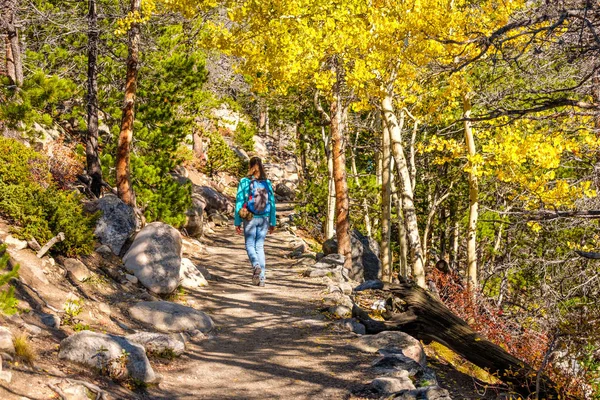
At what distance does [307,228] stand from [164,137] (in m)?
10.8

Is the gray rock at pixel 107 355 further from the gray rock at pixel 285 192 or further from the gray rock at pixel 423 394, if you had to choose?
the gray rock at pixel 285 192

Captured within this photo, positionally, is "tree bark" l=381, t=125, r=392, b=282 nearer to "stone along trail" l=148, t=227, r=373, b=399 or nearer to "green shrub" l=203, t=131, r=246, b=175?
"stone along trail" l=148, t=227, r=373, b=399

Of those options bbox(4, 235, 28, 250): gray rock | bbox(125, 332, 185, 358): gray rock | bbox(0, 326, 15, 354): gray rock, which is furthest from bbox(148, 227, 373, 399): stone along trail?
bbox(4, 235, 28, 250): gray rock

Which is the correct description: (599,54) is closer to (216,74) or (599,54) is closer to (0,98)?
(0,98)

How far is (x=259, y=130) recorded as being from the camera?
2127 inches

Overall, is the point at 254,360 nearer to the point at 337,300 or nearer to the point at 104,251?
the point at 337,300

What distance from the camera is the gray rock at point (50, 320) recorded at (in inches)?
223

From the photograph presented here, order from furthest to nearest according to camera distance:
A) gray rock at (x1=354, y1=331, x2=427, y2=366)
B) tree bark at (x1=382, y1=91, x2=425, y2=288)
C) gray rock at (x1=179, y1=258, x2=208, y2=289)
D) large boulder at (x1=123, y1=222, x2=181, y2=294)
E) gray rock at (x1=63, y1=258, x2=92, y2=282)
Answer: tree bark at (x1=382, y1=91, x2=425, y2=288), gray rock at (x1=179, y1=258, x2=208, y2=289), large boulder at (x1=123, y1=222, x2=181, y2=294), gray rock at (x1=63, y1=258, x2=92, y2=282), gray rock at (x1=354, y1=331, x2=427, y2=366)

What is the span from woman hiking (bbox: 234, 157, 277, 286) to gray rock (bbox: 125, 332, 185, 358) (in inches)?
112

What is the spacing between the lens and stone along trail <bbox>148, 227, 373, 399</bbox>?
555cm

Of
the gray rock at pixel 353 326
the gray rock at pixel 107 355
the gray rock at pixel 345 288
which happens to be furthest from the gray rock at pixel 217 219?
the gray rock at pixel 107 355

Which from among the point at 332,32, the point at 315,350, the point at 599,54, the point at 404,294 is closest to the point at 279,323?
the point at 315,350

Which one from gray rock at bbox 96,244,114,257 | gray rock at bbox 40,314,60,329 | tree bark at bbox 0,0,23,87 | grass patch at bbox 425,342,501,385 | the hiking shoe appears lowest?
grass patch at bbox 425,342,501,385

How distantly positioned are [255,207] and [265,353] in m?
2.87
